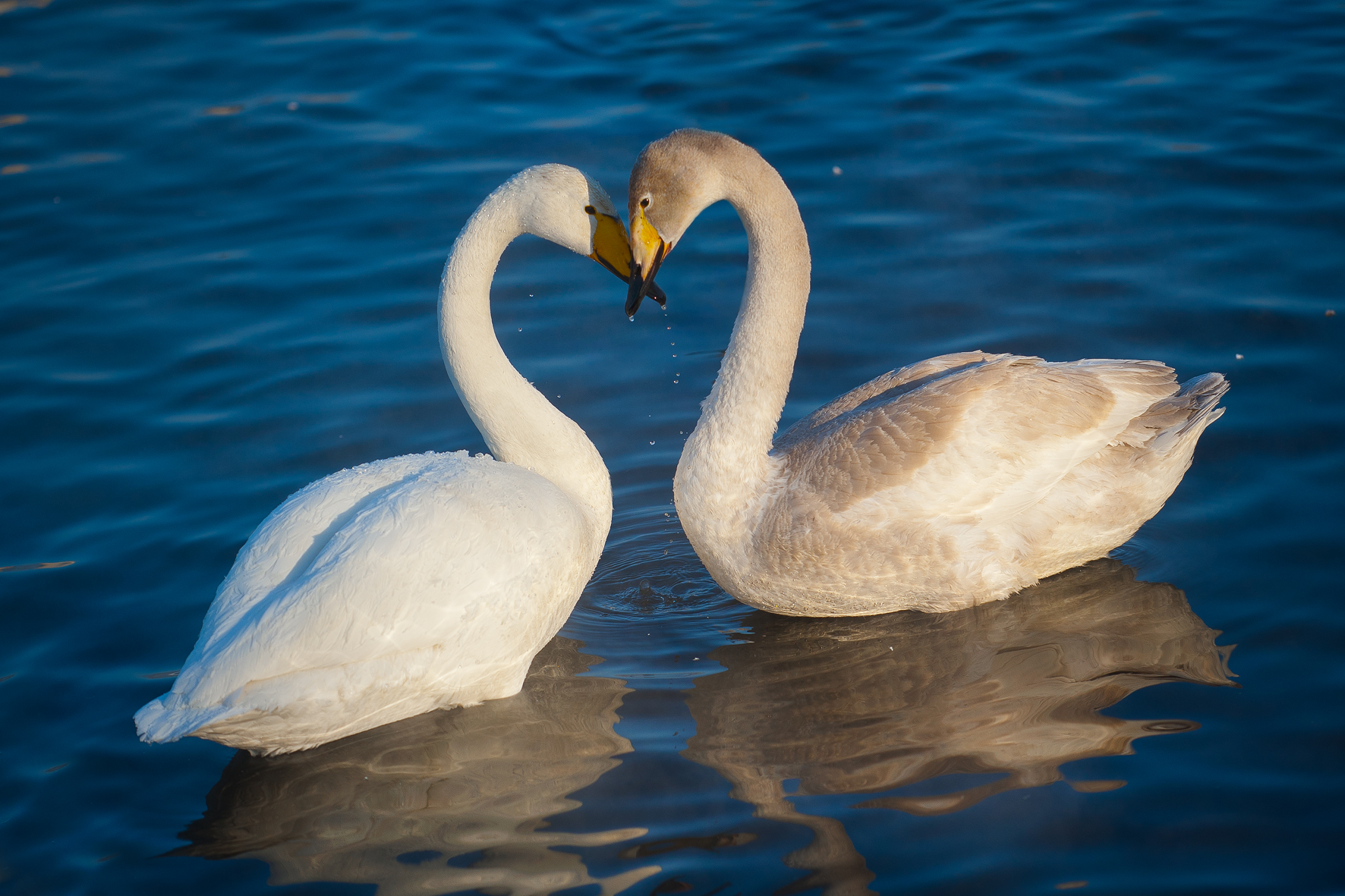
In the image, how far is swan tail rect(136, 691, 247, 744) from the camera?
13.6 feet

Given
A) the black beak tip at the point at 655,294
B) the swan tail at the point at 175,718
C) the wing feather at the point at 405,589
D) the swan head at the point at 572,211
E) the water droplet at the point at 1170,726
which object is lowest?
the water droplet at the point at 1170,726

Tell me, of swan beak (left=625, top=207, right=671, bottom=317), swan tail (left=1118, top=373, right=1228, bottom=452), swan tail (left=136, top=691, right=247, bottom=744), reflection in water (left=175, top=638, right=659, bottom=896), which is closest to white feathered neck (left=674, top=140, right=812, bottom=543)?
swan beak (left=625, top=207, right=671, bottom=317)

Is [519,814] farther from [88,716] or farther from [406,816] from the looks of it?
[88,716]

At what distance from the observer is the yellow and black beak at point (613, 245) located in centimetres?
540

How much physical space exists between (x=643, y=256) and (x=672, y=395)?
1864 millimetres

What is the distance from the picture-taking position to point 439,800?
454 cm

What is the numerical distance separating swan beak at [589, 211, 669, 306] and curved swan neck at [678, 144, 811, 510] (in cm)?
41

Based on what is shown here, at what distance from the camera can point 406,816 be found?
14.6ft

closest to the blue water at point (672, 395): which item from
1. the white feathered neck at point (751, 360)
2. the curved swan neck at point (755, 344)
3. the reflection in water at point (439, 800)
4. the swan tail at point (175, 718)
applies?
the reflection in water at point (439, 800)

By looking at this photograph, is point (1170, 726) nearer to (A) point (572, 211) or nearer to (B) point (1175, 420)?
(B) point (1175, 420)

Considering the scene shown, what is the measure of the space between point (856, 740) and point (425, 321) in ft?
14.4

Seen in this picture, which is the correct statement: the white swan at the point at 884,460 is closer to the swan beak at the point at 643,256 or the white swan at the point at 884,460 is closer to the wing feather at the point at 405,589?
the swan beak at the point at 643,256

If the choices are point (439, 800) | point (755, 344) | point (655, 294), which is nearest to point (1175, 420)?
point (755, 344)

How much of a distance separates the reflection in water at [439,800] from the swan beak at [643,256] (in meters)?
1.61
